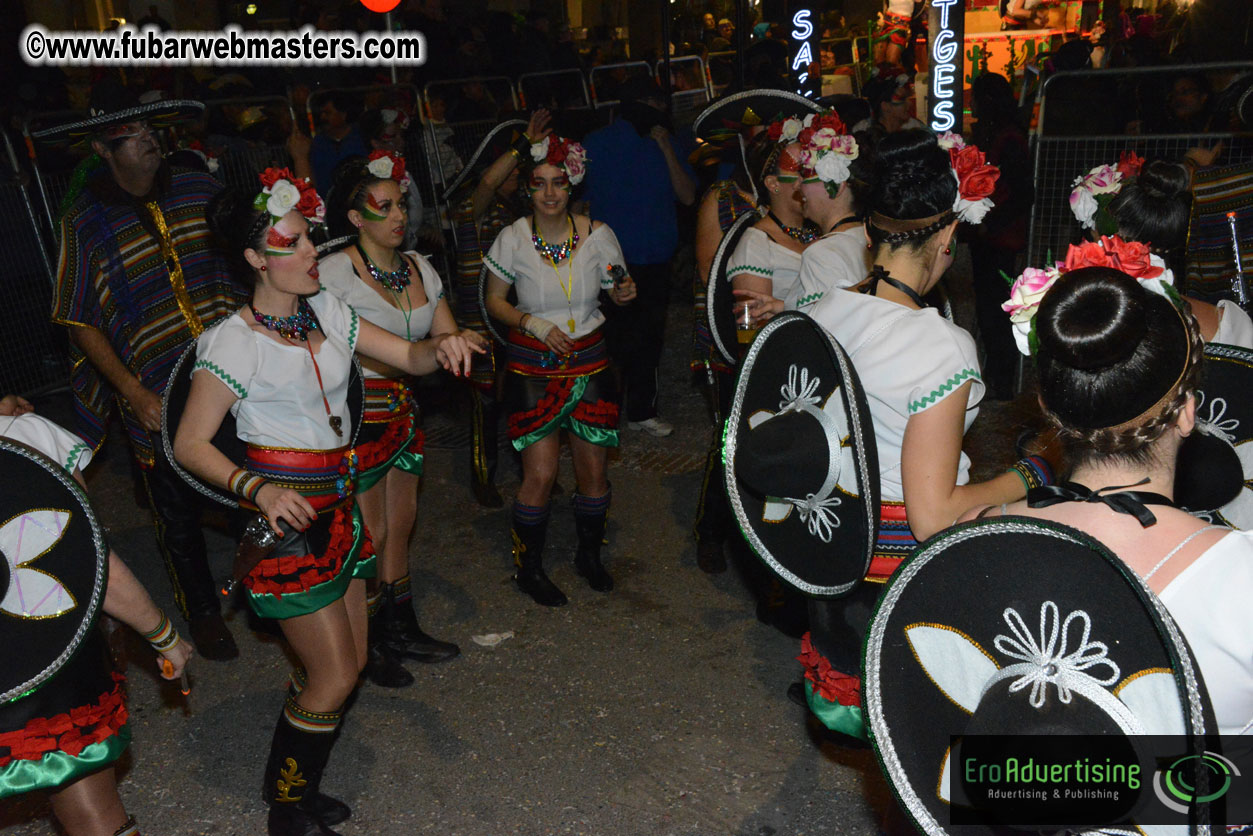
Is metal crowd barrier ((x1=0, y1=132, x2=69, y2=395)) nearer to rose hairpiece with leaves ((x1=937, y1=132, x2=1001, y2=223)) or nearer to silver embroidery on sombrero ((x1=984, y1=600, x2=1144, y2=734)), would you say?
rose hairpiece with leaves ((x1=937, y1=132, x2=1001, y2=223))

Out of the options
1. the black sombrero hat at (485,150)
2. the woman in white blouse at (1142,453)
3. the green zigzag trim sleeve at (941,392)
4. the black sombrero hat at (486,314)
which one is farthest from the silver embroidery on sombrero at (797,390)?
the black sombrero hat at (485,150)

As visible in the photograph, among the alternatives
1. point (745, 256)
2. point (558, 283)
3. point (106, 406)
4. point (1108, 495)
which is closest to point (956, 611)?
point (1108, 495)

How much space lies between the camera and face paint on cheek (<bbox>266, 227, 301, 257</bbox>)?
9.68ft

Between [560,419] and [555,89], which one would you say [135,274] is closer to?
[560,419]

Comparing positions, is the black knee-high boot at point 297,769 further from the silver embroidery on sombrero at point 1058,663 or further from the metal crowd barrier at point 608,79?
the metal crowd barrier at point 608,79

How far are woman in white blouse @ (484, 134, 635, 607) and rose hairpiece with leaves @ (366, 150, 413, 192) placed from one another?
0.68 meters

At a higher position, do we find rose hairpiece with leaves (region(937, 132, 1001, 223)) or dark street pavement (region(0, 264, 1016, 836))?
rose hairpiece with leaves (region(937, 132, 1001, 223))

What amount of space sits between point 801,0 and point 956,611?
37.4 ft

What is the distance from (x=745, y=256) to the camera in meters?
4.21

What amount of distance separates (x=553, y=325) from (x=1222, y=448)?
2.82 meters

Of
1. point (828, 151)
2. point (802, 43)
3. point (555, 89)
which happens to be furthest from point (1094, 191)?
point (802, 43)

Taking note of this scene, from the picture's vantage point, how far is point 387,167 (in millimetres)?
3916

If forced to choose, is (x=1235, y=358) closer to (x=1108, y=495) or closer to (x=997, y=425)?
(x=1108, y=495)

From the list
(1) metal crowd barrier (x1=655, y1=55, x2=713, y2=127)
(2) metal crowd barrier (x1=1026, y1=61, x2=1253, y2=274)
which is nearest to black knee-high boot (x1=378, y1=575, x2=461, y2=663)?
(2) metal crowd barrier (x1=1026, y1=61, x2=1253, y2=274)
